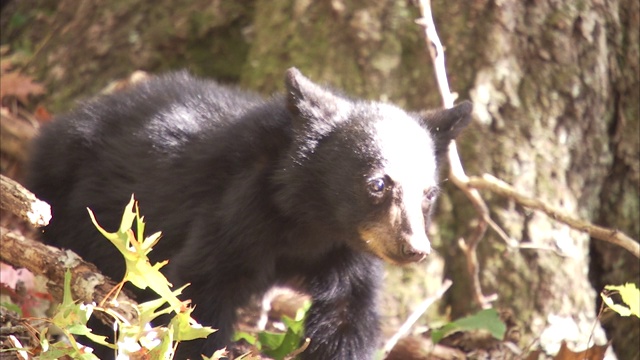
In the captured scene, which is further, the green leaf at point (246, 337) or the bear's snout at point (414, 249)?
the green leaf at point (246, 337)

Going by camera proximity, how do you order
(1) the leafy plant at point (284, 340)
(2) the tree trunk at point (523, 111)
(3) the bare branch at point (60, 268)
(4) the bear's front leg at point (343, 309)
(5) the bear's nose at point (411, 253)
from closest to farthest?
(3) the bare branch at point (60, 268) → (5) the bear's nose at point (411, 253) → (4) the bear's front leg at point (343, 309) → (1) the leafy plant at point (284, 340) → (2) the tree trunk at point (523, 111)

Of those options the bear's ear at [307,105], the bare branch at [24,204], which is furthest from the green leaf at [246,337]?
the bare branch at [24,204]

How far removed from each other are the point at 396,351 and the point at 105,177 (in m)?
1.85

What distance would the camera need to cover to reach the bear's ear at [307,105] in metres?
4.22

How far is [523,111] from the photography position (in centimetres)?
564

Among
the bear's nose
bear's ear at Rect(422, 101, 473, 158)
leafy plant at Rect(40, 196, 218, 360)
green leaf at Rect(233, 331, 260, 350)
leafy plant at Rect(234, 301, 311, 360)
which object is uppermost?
leafy plant at Rect(40, 196, 218, 360)

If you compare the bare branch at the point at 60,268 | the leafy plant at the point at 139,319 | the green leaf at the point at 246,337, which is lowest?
the green leaf at the point at 246,337

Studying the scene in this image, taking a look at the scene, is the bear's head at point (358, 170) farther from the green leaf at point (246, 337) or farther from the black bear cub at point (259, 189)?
the green leaf at point (246, 337)

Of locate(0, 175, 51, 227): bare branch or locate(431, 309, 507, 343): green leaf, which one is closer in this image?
locate(0, 175, 51, 227): bare branch

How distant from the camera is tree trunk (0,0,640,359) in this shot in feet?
17.7

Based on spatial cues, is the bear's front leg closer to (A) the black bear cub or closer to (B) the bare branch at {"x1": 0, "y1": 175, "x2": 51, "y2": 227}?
(A) the black bear cub

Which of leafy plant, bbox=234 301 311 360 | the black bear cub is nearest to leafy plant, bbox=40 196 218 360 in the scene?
the black bear cub

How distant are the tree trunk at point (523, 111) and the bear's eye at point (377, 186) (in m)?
1.57

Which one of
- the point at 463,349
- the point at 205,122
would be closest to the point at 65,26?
the point at 205,122
